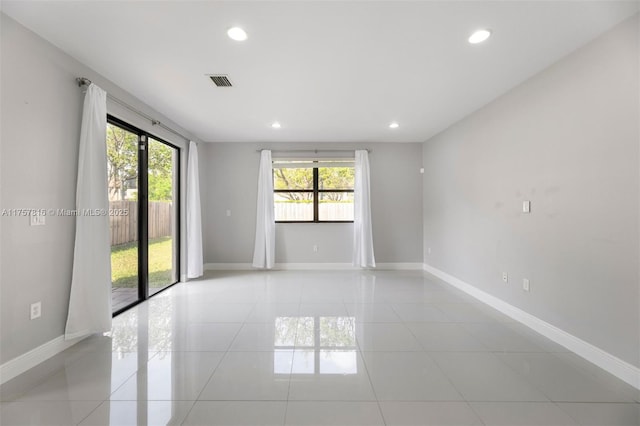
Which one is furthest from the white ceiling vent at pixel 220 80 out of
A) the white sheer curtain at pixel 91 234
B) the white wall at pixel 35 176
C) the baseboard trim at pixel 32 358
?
the baseboard trim at pixel 32 358

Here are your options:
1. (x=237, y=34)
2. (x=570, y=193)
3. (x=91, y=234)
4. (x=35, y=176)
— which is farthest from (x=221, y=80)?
(x=570, y=193)

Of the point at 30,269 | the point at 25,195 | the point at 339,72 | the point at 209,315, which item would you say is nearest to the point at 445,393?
the point at 209,315

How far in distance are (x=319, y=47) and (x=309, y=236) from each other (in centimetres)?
380

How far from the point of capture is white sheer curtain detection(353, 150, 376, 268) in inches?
212

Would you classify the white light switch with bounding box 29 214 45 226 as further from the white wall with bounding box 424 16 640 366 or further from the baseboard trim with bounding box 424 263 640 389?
the baseboard trim with bounding box 424 263 640 389

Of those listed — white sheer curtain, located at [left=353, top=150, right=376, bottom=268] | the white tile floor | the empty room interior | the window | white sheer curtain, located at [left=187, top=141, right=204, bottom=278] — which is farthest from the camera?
the window

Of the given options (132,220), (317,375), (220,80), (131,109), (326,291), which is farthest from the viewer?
(326,291)

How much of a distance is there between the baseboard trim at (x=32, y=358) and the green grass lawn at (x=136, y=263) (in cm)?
92

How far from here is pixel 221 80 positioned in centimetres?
286

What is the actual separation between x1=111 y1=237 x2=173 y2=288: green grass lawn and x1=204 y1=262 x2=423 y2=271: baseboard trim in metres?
1.15

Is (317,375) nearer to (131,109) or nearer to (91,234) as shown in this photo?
(91,234)

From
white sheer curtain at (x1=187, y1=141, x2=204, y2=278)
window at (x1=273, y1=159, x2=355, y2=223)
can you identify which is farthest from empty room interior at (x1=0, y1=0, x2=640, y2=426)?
window at (x1=273, y1=159, x2=355, y2=223)

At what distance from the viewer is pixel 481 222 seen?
12.1ft

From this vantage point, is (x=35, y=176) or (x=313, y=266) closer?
(x=35, y=176)
